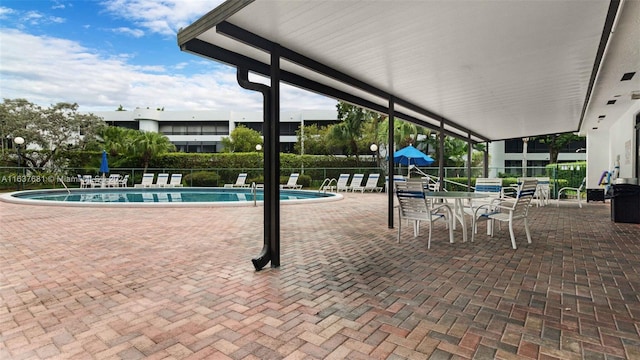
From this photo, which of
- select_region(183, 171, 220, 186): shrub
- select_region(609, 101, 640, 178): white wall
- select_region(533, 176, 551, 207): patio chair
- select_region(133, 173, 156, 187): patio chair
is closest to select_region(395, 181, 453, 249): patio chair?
select_region(609, 101, 640, 178): white wall

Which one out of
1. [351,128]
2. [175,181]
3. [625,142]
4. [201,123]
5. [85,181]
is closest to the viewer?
[625,142]

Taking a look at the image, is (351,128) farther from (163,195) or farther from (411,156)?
(163,195)

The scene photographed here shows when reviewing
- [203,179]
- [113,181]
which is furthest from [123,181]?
[203,179]

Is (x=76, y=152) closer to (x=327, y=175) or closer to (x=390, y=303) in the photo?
(x=327, y=175)

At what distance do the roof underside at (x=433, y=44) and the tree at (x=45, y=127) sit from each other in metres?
20.8

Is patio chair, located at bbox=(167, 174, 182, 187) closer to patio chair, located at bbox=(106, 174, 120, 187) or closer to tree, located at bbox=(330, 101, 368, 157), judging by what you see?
patio chair, located at bbox=(106, 174, 120, 187)

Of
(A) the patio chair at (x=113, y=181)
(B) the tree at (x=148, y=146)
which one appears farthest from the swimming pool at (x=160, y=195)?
(B) the tree at (x=148, y=146)

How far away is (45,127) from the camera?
20.2 m

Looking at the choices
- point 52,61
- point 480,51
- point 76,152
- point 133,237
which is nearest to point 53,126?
point 76,152

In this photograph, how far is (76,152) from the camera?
2025 cm

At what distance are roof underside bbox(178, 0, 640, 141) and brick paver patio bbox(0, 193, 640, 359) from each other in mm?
2299

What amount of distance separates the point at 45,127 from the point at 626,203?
25383 mm

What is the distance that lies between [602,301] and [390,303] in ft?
5.58

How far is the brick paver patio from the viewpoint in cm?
216
